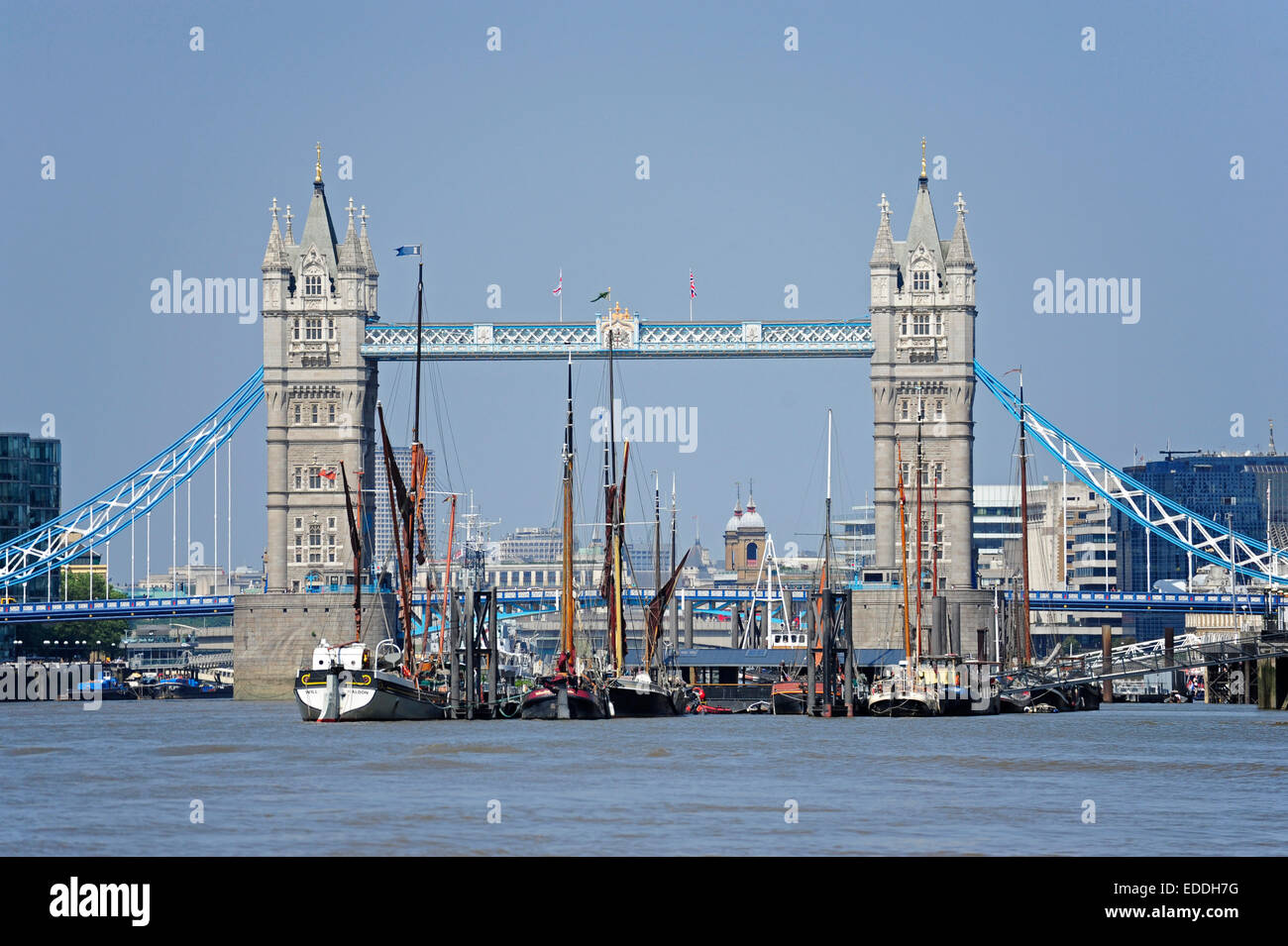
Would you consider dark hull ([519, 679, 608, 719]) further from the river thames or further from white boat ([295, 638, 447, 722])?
white boat ([295, 638, 447, 722])

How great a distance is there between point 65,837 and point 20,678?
280ft

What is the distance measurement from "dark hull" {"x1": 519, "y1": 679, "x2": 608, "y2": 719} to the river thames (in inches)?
92.8

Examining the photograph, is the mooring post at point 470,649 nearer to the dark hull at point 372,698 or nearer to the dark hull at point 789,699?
the dark hull at point 372,698

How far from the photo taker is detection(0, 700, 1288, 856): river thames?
3256cm

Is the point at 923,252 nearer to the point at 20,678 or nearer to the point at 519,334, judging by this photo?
the point at 519,334

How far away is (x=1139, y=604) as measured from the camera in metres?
124

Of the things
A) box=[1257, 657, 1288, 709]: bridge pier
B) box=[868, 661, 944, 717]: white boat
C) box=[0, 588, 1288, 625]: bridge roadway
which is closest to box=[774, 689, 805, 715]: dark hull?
box=[868, 661, 944, 717]: white boat

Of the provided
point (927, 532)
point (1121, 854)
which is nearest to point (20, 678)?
point (927, 532)

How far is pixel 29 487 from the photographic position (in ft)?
467

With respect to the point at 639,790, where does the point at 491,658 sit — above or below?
above

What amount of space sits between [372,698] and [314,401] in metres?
59.6

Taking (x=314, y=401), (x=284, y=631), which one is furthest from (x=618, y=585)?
(x=314, y=401)

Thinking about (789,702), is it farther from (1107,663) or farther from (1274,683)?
(1107,663)

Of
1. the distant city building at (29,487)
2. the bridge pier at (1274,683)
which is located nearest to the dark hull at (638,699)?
the bridge pier at (1274,683)
